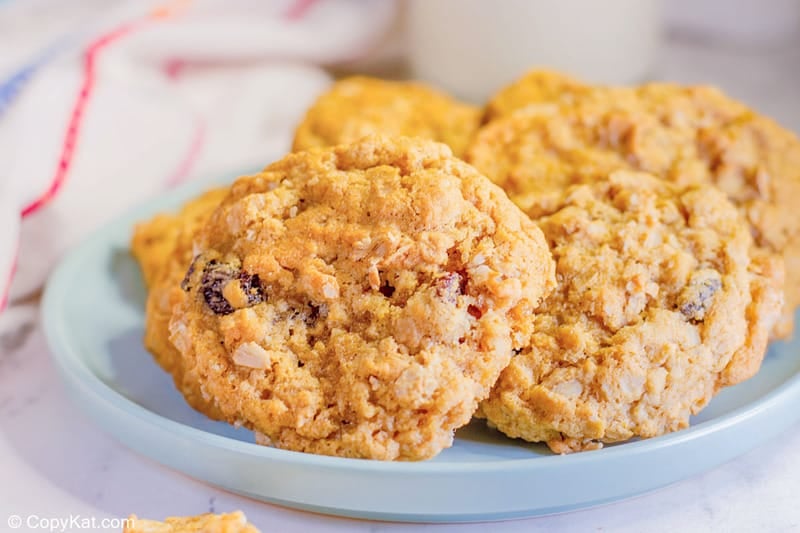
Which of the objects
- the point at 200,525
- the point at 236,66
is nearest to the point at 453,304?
the point at 200,525

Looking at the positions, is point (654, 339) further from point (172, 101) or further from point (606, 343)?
point (172, 101)

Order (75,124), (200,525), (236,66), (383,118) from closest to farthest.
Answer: (200,525) → (383,118) → (75,124) → (236,66)

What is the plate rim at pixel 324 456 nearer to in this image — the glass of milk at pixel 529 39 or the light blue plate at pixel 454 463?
the light blue plate at pixel 454 463

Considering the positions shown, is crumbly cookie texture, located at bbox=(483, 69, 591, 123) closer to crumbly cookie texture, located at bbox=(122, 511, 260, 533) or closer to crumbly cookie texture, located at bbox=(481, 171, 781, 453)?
crumbly cookie texture, located at bbox=(481, 171, 781, 453)

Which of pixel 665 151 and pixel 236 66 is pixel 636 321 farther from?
pixel 236 66

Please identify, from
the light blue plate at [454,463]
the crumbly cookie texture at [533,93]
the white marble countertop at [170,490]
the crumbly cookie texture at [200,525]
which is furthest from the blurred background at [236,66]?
the crumbly cookie texture at [200,525]

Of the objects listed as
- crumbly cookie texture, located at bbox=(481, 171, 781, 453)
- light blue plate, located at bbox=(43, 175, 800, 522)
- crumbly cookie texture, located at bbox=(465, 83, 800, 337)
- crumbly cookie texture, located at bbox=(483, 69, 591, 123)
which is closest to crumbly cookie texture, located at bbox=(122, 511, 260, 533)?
light blue plate, located at bbox=(43, 175, 800, 522)
